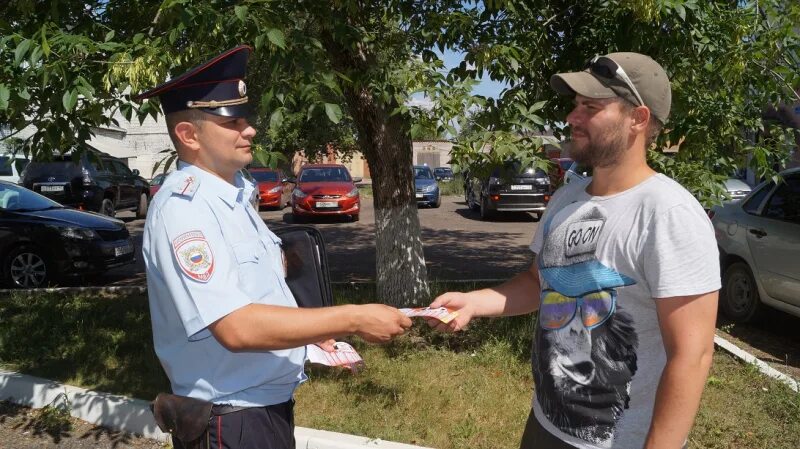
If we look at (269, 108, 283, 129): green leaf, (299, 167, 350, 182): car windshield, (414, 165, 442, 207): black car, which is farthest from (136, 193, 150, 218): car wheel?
(269, 108, 283, 129): green leaf

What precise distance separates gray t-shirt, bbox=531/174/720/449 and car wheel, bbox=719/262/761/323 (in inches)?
219

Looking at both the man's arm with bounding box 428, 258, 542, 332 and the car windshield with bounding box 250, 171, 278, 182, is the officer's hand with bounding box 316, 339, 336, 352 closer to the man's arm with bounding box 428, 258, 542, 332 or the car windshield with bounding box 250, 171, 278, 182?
the man's arm with bounding box 428, 258, 542, 332

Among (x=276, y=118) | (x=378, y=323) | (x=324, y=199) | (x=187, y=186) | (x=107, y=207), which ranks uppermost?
(x=276, y=118)

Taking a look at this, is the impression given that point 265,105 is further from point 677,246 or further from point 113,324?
point 113,324

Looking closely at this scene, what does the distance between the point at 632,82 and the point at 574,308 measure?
665 millimetres

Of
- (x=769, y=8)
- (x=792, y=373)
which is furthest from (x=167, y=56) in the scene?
(x=792, y=373)

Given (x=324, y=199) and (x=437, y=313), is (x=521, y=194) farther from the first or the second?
(x=437, y=313)

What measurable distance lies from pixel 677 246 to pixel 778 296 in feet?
17.7

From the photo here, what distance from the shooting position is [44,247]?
8.91 metres

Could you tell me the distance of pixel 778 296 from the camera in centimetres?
626

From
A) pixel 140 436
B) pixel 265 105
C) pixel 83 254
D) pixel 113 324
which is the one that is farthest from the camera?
pixel 83 254

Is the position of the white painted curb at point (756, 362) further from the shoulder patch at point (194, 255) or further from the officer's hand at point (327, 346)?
the shoulder patch at point (194, 255)

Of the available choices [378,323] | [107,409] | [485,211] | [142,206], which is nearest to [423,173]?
[485,211]

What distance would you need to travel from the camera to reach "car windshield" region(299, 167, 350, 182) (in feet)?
59.5
